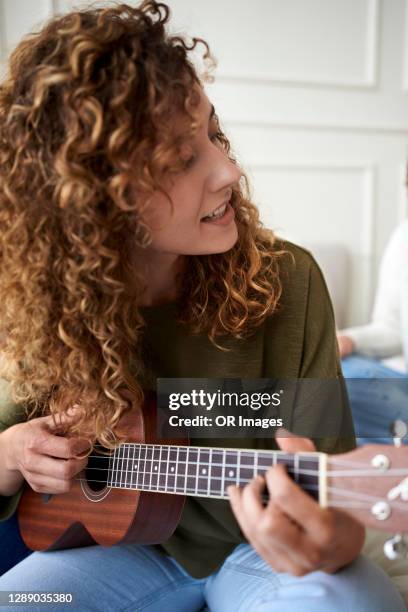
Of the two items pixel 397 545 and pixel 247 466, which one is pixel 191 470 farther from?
pixel 397 545

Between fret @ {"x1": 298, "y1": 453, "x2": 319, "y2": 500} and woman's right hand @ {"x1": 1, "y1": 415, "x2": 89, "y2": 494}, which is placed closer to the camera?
fret @ {"x1": 298, "y1": 453, "x2": 319, "y2": 500}

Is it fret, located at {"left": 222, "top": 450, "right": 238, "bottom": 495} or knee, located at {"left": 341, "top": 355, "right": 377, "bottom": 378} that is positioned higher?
fret, located at {"left": 222, "top": 450, "right": 238, "bottom": 495}

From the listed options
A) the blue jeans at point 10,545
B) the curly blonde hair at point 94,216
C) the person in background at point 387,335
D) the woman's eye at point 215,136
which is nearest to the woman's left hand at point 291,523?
the curly blonde hair at point 94,216

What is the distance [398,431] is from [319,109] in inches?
56.8

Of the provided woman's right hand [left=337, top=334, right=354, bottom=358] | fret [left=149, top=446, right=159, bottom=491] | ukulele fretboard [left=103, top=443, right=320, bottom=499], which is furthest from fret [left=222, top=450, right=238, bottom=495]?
woman's right hand [left=337, top=334, right=354, bottom=358]

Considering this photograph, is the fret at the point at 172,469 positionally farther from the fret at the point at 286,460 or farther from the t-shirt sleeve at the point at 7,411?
the t-shirt sleeve at the point at 7,411

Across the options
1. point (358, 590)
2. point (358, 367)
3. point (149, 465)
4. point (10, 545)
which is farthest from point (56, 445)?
point (358, 367)

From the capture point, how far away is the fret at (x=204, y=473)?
503 millimetres

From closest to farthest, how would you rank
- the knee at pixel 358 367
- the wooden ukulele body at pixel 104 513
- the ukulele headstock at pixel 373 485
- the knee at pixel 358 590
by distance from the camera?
the ukulele headstock at pixel 373 485 → the knee at pixel 358 590 → the wooden ukulele body at pixel 104 513 → the knee at pixel 358 367

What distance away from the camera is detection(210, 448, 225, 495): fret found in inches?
19.3

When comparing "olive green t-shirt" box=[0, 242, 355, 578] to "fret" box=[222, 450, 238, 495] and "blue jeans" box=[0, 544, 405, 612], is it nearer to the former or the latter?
"blue jeans" box=[0, 544, 405, 612]

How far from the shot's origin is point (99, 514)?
2.16 feet

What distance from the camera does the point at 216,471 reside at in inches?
19.4

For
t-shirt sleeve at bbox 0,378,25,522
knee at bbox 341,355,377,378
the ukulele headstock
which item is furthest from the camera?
→ knee at bbox 341,355,377,378
